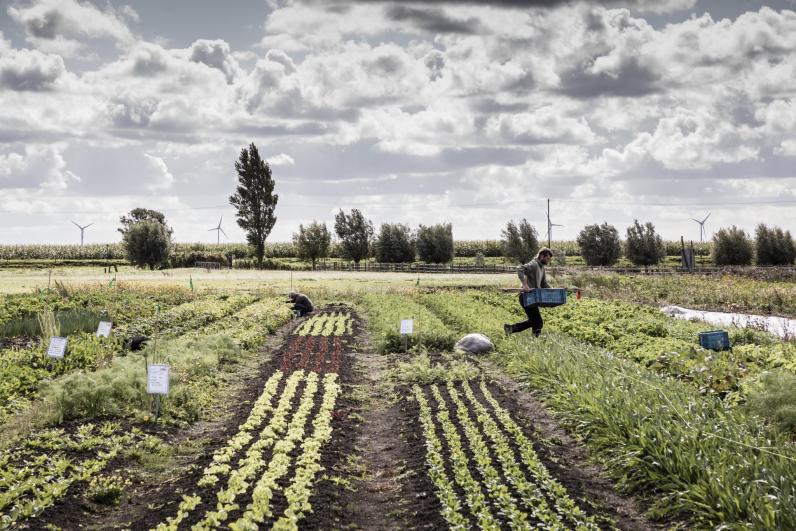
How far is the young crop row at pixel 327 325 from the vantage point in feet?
75.0

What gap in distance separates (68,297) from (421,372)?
2036 centimetres

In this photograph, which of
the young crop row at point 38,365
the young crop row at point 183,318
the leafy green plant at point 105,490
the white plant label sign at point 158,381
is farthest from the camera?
the young crop row at point 183,318

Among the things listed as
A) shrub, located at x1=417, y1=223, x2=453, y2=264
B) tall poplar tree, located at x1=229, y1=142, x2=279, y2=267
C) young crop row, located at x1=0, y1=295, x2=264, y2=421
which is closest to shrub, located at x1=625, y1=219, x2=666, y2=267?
shrub, located at x1=417, y1=223, x2=453, y2=264

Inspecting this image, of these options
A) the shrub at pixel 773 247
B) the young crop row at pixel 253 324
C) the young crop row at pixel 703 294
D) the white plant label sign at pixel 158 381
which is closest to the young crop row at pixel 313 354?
the young crop row at pixel 253 324

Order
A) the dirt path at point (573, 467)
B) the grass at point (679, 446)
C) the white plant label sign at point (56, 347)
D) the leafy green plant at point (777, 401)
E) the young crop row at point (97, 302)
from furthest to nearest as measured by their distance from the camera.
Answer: the young crop row at point (97, 302) < the white plant label sign at point (56, 347) < the leafy green plant at point (777, 401) < the dirt path at point (573, 467) < the grass at point (679, 446)

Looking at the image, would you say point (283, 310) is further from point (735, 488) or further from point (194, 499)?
point (735, 488)

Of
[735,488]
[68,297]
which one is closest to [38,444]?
[735,488]

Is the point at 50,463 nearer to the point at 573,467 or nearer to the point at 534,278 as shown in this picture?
the point at 573,467

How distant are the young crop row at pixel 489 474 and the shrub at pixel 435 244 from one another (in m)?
73.2

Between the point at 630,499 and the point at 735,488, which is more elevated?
the point at 735,488

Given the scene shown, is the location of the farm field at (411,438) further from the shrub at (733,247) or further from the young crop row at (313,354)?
the shrub at (733,247)

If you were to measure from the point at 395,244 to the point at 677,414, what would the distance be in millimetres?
77967

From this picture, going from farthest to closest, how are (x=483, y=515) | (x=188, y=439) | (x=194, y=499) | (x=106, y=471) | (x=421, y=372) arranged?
1. (x=421, y=372)
2. (x=188, y=439)
3. (x=106, y=471)
4. (x=194, y=499)
5. (x=483, y=515)

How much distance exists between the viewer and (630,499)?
26.2 feet
